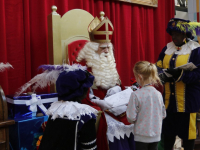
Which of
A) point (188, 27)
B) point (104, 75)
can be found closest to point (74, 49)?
point (104, 75)

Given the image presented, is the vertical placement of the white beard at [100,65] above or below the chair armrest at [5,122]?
above

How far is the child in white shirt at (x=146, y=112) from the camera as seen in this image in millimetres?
1824

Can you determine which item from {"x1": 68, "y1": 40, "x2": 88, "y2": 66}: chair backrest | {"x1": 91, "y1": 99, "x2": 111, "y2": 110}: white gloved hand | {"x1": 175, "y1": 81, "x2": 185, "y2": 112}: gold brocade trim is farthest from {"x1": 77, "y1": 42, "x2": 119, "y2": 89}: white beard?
{"x1": 175, "y1": 81, "x2": 185, "y2": 112}: gold brocade trim

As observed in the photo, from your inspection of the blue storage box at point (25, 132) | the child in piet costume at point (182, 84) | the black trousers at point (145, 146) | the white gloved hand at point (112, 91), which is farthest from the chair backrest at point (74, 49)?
the black trousers at point (145, 146)

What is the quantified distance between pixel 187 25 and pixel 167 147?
1352 mm

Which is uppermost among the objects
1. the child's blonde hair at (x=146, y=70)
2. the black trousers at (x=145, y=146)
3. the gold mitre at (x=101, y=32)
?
the gold mitre at (x=101, y=32)

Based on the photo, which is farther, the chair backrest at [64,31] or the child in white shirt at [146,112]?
the chair backrest at [64,31]

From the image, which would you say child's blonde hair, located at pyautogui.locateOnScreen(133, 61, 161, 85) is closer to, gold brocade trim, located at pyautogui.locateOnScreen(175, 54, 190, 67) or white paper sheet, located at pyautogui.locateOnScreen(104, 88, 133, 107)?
white paper sheet, located at pyautogui.locateOnScreen(104, 88, 133, 107)

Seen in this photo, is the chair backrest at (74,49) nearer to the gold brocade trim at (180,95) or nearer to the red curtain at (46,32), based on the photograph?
the red curtain at (46,32)

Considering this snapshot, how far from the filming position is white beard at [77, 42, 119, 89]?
2426mm

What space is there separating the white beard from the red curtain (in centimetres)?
Result: 59

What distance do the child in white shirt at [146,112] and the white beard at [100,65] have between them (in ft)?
1.96

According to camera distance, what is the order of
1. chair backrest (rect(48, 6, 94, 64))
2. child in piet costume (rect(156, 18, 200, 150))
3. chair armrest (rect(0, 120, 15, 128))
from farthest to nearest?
chair backrest (rect(48, 6, 94, 64))
child in piet costume (rect(156, 18, 200, 150))
chair armrest (rect(0, 120, 15, 128))

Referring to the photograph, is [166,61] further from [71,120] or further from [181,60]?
[71,120]
